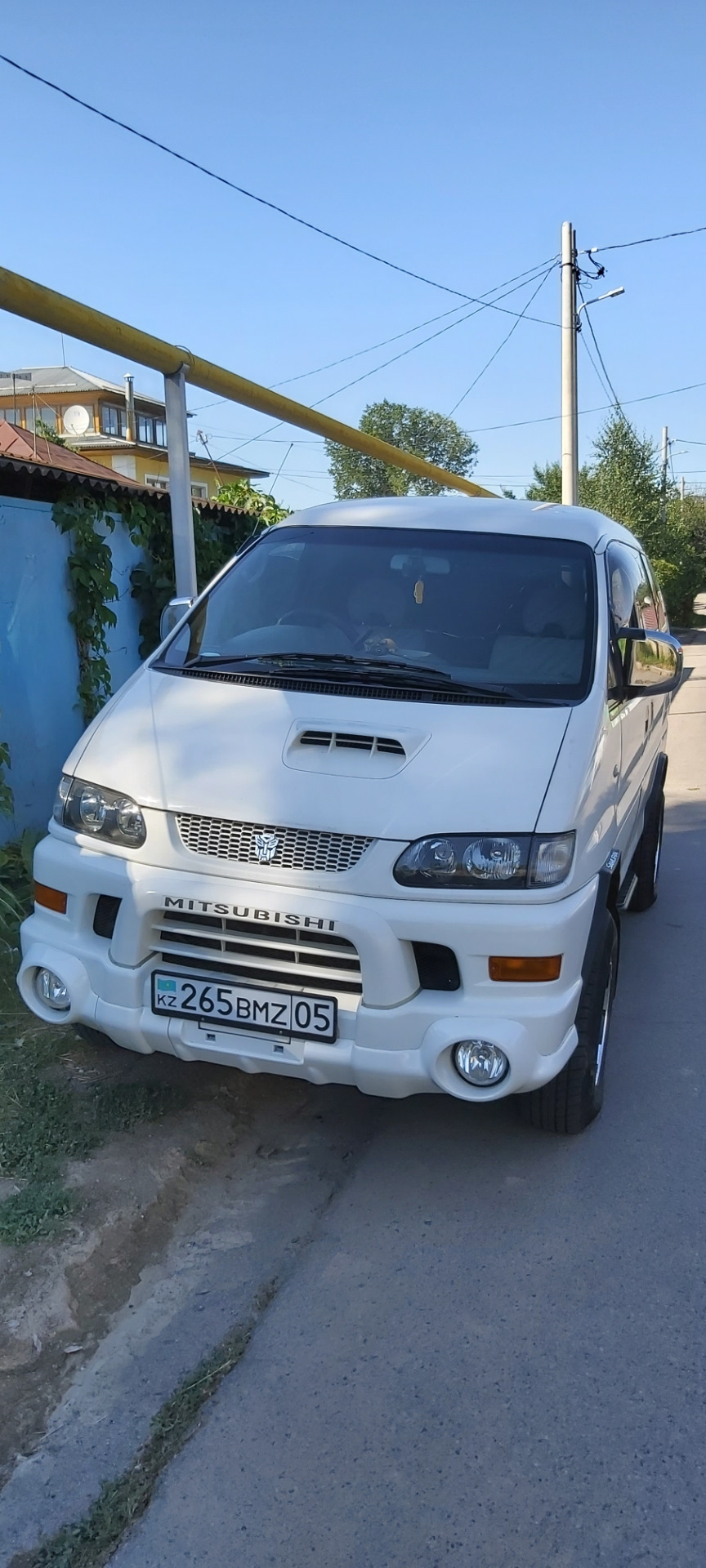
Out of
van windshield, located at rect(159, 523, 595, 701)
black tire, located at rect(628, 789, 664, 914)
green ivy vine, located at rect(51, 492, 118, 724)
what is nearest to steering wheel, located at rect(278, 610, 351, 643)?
van windshield, located at rect(159, 523, 595, 701)

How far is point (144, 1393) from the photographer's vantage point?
8.19ft

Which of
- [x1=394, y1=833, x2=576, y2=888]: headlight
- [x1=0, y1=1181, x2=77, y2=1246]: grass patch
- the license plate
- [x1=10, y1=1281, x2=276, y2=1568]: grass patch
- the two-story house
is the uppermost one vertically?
the two-story house

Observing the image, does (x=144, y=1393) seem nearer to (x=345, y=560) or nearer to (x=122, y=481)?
(x=345, y=560)

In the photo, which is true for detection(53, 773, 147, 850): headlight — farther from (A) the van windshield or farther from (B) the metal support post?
(B) the metal support post

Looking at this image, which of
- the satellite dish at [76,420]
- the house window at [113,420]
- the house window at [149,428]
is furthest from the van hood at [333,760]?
the house window at [149,428]

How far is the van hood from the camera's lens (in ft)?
9.78

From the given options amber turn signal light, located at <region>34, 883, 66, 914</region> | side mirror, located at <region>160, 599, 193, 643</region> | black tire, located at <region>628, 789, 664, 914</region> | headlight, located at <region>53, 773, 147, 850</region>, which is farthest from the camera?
black tire, located at <region>628, 789, 664, 914</region>

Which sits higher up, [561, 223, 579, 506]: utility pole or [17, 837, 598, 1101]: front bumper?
[561, 223, 579, 506]: utility pole

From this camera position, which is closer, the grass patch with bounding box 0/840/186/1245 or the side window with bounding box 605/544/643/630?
the grass patch with bounding box 0/840/186/1245

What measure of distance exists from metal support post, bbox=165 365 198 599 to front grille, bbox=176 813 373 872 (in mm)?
4043

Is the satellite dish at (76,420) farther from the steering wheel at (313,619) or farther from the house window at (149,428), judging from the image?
the house window at (149,428)

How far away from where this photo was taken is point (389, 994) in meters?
2.93

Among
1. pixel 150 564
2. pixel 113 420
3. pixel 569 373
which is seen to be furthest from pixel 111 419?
pixel 150 564

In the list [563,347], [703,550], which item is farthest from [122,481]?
[703,550]
